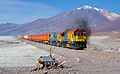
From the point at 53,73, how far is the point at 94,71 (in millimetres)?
2555

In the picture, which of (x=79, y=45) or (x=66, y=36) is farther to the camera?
(x=66, y=36)

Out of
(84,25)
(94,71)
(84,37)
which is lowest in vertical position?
(94,71)

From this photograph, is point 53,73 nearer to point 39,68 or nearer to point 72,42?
point 39,68

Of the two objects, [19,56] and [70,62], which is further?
[19,56]

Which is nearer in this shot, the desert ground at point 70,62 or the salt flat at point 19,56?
the desert ground at point 70,62

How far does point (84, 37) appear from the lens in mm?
34469

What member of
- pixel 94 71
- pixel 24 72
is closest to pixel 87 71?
pixel 94 71

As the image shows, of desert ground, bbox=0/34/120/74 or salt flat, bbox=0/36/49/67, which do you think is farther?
salt flat, bbox=0/36/49/67

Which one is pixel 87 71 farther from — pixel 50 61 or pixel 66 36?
pixel 66 36

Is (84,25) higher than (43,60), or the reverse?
(84,25)

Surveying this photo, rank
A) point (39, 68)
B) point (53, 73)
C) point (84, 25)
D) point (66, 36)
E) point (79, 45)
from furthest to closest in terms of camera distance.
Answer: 1. point (84, 25)
2. point (66, 36)
3. point (79, 45)
4. point (39, 68)
5. point (53, 73)

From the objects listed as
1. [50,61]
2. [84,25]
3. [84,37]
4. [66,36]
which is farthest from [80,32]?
[84,25]

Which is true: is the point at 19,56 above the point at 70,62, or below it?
above

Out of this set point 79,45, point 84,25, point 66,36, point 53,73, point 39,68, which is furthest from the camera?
point 84,25
